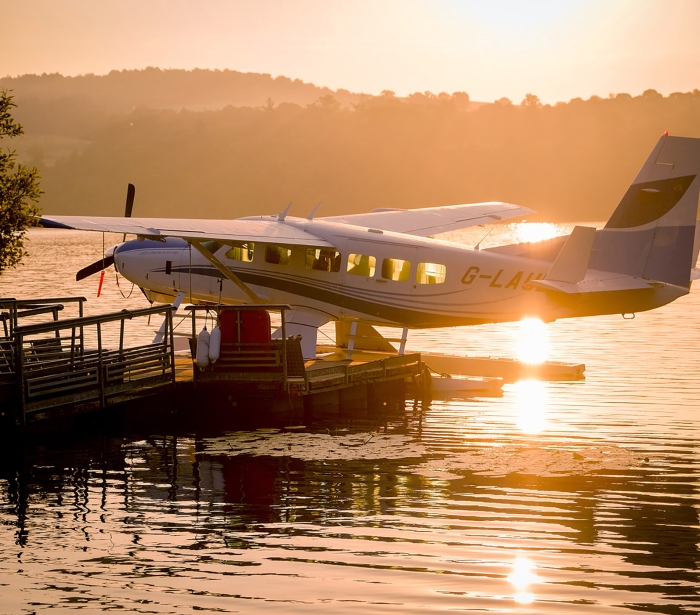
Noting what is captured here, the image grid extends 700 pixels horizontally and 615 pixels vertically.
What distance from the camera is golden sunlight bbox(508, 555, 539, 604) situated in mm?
8945

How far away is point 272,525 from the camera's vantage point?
11242 millimetres

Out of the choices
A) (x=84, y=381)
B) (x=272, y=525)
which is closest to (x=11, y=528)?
(x=272, y=525)

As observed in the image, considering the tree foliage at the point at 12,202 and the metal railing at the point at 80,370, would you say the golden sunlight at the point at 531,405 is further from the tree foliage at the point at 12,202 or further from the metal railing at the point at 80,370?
the tree foliage at the point at 12,202

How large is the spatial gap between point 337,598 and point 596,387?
13.9 meters

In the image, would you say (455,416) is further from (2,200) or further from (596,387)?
(2,200)

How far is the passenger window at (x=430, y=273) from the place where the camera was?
19312mm

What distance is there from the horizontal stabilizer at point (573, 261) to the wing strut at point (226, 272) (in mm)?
5947

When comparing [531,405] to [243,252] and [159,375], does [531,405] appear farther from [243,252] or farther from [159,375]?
[159,375]

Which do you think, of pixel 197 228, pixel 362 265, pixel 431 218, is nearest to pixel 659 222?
pixel 362 265

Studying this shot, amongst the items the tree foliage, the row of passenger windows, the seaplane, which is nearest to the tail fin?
the seaplane

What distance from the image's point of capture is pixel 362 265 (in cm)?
1952

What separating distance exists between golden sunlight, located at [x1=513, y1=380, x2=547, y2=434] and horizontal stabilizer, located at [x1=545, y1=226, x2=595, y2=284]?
2465mm

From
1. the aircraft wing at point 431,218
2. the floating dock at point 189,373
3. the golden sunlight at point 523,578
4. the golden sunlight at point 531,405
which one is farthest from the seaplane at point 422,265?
the golden sunlight at point 523,578

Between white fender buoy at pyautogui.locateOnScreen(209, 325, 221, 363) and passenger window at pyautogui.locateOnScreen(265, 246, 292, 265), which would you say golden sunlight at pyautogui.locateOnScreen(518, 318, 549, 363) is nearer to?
passenger window at pyautogui.locateOnScreen(265, 246, 292, 265)
